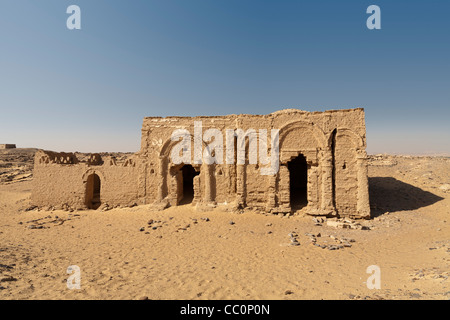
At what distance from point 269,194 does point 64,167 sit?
44.5 ft

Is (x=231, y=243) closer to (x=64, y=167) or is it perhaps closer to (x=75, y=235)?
(x=75, y=235)

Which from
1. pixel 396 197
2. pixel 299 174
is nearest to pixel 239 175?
pixel 299 174

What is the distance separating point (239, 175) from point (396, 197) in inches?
429

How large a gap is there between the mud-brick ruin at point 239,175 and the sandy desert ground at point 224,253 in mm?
919

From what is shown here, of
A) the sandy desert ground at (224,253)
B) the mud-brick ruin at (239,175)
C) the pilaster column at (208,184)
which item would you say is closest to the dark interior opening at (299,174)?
the mud-brick ruin at (239,175)

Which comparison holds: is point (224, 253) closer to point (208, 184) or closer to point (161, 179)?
point (208, 184)

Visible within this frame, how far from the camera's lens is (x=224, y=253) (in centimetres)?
861

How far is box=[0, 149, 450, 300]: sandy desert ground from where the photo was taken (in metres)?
5.80

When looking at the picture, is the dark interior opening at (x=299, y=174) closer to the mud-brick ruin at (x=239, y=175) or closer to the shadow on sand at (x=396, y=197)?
the mud-brick ruin at (x=239, y=175)

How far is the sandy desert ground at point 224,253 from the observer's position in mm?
5801

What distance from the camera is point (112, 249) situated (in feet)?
29.8

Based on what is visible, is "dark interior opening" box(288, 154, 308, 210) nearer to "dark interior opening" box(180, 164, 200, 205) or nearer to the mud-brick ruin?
the mud-brick ruin

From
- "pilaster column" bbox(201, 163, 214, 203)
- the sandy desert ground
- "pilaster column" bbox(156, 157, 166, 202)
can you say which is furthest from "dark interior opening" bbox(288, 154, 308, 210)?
"pilaster column" bbox(156, 157, 166, 202)

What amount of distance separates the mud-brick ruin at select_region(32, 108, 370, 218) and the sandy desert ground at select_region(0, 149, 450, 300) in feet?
3.02
